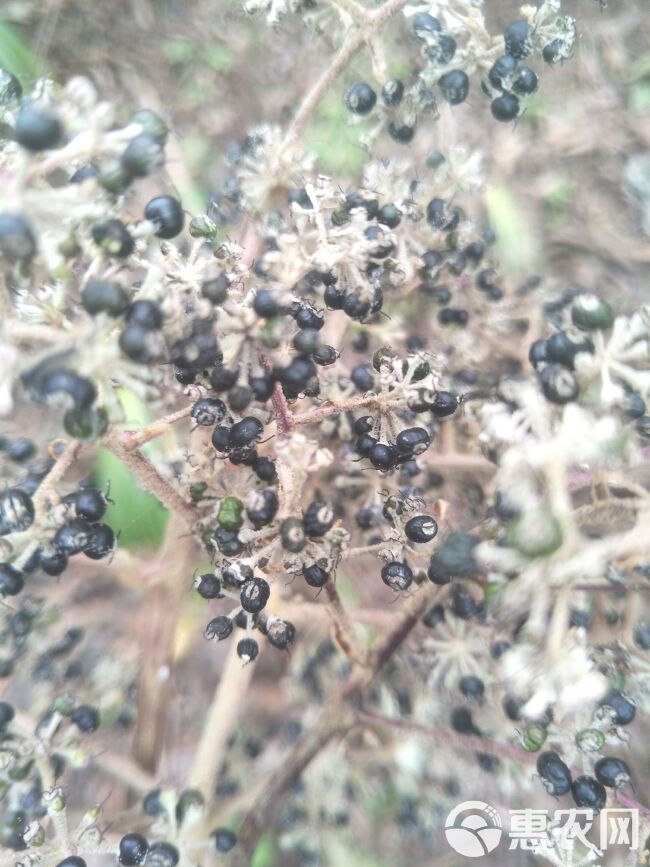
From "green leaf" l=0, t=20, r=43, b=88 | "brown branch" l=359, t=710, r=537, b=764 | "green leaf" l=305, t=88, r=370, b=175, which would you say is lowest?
"green leaf" l=0, t=20, r=43, b=88

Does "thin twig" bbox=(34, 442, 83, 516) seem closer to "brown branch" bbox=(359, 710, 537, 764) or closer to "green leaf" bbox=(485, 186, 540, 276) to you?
"brown branch" bbox=(359, 710, 537, 764)

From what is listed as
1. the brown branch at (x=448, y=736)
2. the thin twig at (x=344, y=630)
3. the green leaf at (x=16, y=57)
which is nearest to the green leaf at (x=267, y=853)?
the brown branch at (x=448, y=736)

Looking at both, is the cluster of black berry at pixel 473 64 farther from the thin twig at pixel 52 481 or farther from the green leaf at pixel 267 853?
the green leaf at pixel 267 853

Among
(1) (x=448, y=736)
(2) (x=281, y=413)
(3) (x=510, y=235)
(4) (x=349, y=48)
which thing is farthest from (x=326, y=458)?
(3) (x=510, y=235)

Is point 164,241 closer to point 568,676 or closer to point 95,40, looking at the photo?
point 568,676

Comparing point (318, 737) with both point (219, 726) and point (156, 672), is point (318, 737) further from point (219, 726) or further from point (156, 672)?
point (156, 672)

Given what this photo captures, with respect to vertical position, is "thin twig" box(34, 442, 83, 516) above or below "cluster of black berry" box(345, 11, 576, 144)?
below

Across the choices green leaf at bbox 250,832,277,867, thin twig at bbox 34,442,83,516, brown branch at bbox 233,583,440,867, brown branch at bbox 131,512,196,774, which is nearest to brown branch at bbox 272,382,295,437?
thin twig at bbox 34,442,83,516
